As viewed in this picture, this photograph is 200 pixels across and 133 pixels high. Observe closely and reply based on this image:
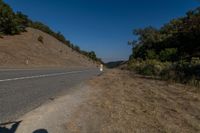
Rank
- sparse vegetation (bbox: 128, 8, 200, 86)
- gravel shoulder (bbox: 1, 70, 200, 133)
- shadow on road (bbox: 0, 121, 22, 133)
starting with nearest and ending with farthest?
shadow on road (bbox: 0, 121, 22, 133), gravel shoulder (bbox: 1, 70, 200, 133), sparse vegetation (bbox: 128, 8, 200, 86)

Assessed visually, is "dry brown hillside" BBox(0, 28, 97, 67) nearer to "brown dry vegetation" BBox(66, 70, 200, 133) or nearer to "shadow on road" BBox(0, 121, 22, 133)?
"brown dry vegetation" BBox(66, 70, 200, 133)

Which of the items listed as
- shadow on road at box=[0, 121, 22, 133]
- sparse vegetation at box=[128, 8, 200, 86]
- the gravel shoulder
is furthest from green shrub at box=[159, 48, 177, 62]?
shadow on road at box=[0, 121, 22, 133]

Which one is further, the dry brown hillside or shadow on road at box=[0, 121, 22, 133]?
the dry brown hillside

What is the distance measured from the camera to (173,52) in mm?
43094

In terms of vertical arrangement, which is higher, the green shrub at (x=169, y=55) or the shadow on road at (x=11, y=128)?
the green shrub at (x=169, y=55)

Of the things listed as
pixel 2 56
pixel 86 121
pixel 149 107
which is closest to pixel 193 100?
pixel 149 107

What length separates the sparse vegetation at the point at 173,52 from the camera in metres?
18.8

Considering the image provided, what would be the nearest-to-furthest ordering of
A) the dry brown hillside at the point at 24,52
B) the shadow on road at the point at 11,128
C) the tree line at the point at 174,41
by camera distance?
the shadow on road at the point at 11,128, the dry brown hillside at the point at 24,52, the tree line at the point at 174,41

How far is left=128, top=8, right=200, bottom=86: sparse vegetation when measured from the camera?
1875 cm

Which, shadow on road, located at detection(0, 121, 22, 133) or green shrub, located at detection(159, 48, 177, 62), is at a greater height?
green shrub, located at detection(159, 48, 177, 62)

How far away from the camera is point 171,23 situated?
226 feet

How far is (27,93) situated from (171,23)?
64552mm

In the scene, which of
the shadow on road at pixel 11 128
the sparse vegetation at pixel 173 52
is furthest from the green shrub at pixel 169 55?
the shadow on road at pixel 11 128

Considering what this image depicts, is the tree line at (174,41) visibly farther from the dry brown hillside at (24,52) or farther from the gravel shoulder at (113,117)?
the gravel shoulder at (113,117)
